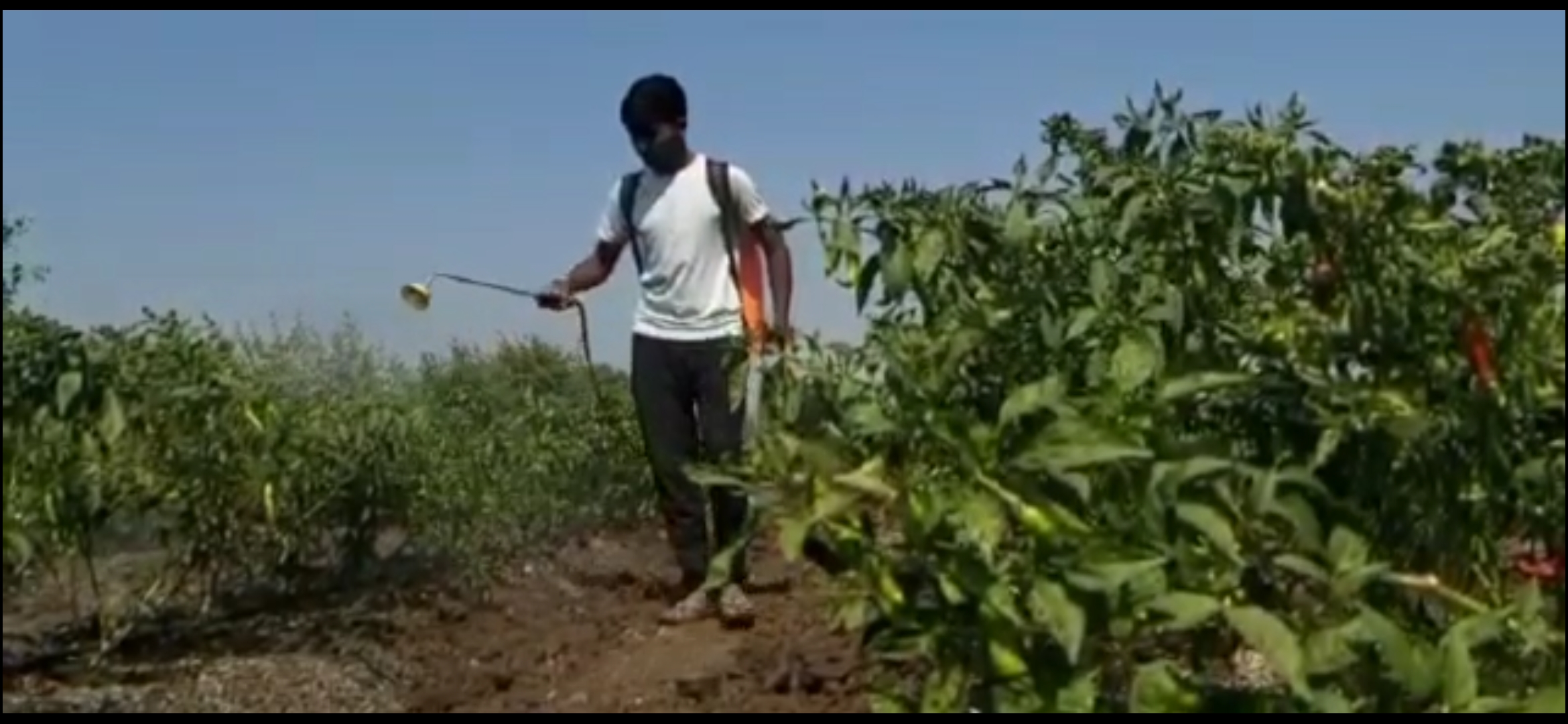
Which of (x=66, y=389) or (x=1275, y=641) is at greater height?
(x=66, y=389)

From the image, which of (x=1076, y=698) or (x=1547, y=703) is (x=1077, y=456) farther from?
(x=1547, y=703)

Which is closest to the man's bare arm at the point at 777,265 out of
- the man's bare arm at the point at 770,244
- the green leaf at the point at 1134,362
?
the man's bare arm at the point at 770,244

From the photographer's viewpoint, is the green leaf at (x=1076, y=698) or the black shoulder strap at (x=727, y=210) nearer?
the green leaf at (x=1076, y=698)

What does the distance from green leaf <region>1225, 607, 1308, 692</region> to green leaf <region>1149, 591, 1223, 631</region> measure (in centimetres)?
4

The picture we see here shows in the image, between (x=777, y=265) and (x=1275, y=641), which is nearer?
(x=1275, y=641)

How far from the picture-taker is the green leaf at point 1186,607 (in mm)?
3717

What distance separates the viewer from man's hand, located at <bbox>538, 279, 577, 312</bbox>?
22.0 feet

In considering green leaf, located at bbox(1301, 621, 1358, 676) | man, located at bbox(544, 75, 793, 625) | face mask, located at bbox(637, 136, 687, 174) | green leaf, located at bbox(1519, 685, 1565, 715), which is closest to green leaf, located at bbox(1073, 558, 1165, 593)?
green leaf, located at bbox(1301, 621, 1358, 676)

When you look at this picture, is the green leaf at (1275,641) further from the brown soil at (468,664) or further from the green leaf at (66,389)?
the green leaf at (66,389)

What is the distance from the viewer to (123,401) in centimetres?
425

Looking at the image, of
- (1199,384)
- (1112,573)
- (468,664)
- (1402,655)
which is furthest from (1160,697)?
(468,664)

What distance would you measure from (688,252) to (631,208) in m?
0.24

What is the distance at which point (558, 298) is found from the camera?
264 inches
